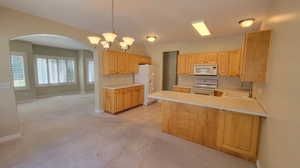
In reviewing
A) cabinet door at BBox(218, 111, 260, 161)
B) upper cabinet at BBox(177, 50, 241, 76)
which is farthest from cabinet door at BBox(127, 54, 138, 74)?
cabinet door at BBox(218, 111, 260, 161)

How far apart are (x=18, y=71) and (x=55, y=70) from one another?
68.3 inches

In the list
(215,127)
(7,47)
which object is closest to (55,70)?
(7,47)

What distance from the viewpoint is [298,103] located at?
992 mm

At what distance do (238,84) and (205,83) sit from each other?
3.52ft

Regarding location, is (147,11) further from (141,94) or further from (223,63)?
(141,94)

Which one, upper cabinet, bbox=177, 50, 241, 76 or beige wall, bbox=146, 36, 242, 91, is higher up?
beige wall, bbox=146, 36, 242, 91

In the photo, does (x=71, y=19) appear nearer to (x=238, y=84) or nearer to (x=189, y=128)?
(x=189, y=128)

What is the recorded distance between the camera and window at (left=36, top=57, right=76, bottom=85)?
647 centimetres

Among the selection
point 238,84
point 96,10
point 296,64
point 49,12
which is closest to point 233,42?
point 238,84

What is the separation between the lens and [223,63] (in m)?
4.18

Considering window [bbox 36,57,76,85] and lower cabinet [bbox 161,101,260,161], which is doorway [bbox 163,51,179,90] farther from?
window [bbox 36,57,76,85]

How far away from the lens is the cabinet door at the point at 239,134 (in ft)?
6.52

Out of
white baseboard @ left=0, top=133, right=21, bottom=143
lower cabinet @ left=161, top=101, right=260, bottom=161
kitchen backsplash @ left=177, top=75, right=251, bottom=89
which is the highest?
kitchen backsplash @ left=177, top=75, right=251, bottom=89

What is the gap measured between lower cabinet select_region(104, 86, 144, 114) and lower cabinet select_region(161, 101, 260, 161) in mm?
1920
